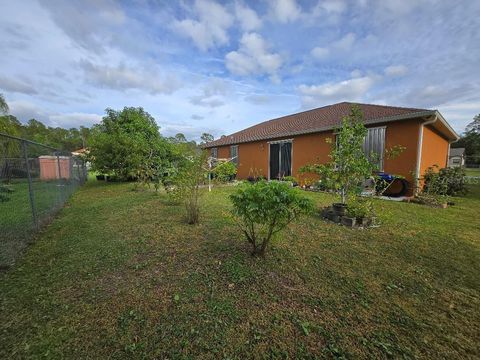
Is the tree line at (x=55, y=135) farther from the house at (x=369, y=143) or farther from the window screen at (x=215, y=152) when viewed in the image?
the house at (x=369, y=143)

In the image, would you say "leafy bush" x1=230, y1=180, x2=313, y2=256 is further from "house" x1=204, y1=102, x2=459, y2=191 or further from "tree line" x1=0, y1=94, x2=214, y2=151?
"tree line" x1=0, y1=94, x2=214, y2=151

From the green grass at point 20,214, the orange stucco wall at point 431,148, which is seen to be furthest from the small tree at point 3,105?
the orange stucco wall at point 431,148

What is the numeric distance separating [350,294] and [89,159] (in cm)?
1603

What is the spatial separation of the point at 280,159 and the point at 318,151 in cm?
238

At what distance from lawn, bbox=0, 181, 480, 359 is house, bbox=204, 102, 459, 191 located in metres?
4.40

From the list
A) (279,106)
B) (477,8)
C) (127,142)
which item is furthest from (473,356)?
(279,106)

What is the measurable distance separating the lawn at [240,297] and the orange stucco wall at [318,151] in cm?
307

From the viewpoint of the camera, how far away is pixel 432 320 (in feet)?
6.08

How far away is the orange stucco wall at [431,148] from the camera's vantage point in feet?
26.4

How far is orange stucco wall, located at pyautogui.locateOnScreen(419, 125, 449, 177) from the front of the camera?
805 cm

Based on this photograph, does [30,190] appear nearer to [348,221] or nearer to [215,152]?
[348,221]

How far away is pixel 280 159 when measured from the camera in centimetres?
1168

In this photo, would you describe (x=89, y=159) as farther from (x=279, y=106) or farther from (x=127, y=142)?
(x=279, y=106)

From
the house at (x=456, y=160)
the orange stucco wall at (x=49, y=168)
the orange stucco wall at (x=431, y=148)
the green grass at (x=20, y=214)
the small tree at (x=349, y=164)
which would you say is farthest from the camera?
the house at (x=456, y=160)
